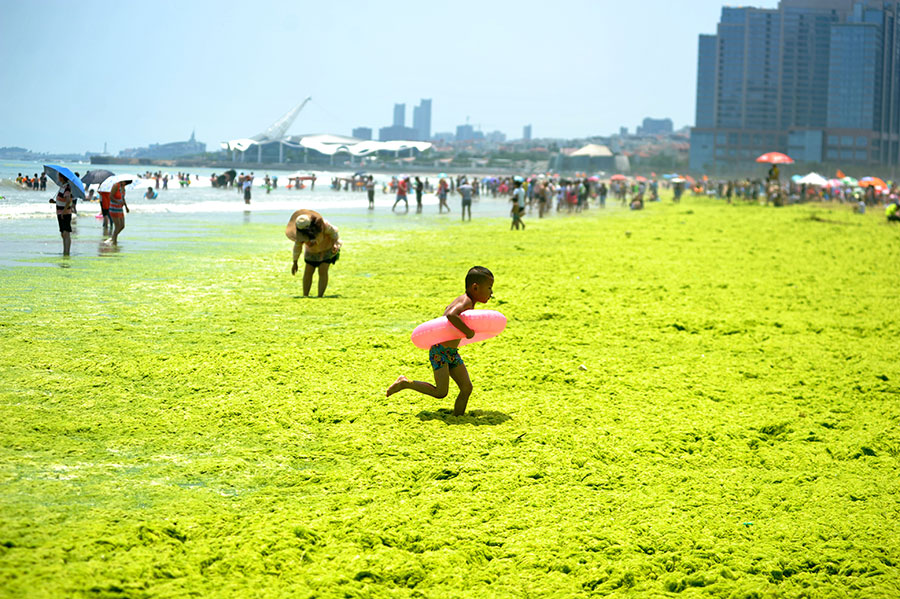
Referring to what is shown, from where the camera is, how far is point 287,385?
7801 mm

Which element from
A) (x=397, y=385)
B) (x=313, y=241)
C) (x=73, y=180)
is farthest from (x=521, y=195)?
(x=397, y=385)

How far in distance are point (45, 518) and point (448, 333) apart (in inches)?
117

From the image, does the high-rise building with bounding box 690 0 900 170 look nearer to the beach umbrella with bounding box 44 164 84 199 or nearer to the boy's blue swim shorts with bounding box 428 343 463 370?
the beach umbrella with bounding box 44 164 84 199

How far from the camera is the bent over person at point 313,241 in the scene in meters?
12.1

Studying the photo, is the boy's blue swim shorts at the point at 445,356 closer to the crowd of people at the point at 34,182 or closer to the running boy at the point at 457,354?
the running boy at the point at 457,354

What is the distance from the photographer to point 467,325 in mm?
6551

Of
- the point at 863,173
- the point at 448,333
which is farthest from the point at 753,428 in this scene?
the point at 863,173

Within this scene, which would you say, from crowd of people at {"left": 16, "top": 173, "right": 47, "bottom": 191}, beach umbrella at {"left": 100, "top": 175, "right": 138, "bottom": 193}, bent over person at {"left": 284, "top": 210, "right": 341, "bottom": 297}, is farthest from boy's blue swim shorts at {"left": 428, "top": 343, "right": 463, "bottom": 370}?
crowd of people at {"left": 16, "top": 173, "right": 47, "bottom": 191}

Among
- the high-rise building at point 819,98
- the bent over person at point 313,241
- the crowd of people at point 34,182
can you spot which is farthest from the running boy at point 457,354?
the high-rise building at point 819,98

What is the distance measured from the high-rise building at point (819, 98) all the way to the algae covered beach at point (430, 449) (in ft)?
562

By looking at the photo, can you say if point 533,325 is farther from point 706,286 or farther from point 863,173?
point 863,173

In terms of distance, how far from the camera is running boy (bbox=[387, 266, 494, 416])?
6.53 m

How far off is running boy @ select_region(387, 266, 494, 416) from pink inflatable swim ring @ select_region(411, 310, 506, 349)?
2.1 inches

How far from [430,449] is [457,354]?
906mm
